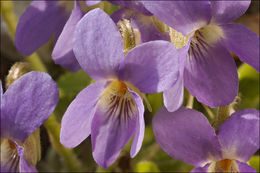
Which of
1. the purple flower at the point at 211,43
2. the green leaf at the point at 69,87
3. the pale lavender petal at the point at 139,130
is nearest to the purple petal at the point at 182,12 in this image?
the purple flower at the point at 211,43

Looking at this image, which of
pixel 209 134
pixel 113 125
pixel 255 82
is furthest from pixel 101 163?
pixel 255 82

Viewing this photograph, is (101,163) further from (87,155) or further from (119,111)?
(87,155)

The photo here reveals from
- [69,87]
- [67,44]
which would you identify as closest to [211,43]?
[67,44]

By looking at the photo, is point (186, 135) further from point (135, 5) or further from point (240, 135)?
point (135, 5)

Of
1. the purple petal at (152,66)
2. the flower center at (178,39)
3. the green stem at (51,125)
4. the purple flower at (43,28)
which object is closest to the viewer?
the purple petal at (152,66)

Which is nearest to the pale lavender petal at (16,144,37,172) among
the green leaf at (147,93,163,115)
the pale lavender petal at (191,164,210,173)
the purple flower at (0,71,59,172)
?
the purple flower at (0,71,59,172)

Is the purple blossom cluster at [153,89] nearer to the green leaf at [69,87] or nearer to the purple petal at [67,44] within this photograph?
the purple petal at [67,44]

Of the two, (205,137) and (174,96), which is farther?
(205,137)
